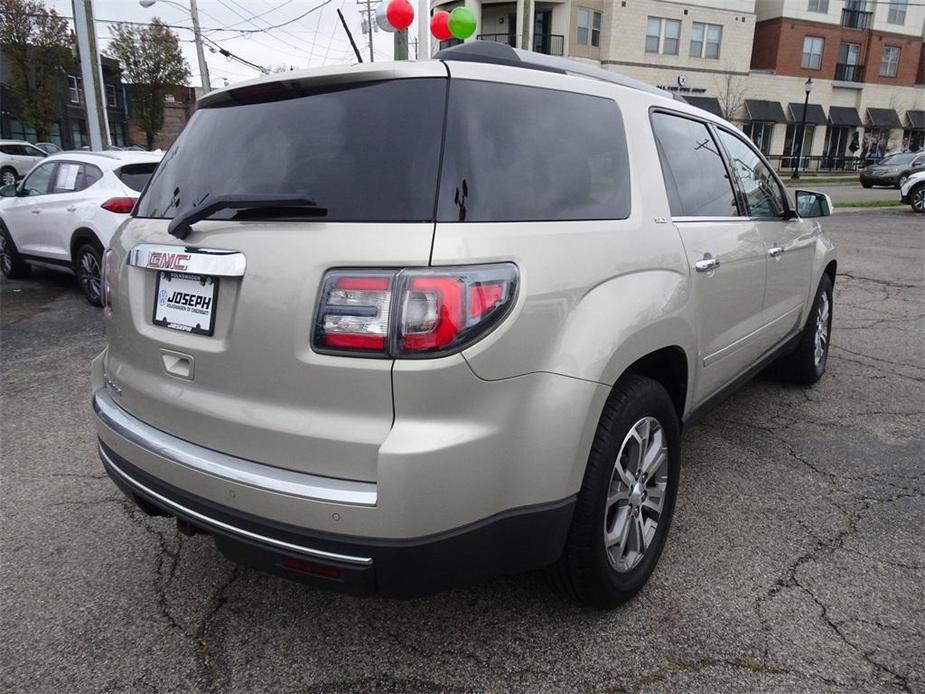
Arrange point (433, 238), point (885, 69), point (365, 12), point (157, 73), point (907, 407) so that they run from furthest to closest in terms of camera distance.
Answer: point (885, 69)
point (157, 73)
point (365, 12)
point (907, 407)
point (433, 238)

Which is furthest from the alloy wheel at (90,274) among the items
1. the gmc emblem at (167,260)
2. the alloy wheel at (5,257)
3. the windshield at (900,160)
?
the windshield at (900,160)

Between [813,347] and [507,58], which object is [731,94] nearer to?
[813,347]

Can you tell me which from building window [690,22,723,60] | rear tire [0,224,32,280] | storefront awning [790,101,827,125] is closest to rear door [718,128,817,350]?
rear tire [0,224,32,280]

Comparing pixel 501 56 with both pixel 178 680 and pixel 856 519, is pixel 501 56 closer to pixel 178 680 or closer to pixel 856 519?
pixel 178 680

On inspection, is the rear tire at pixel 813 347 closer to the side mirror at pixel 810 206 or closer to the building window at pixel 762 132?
the side mirror at pixel 810 206

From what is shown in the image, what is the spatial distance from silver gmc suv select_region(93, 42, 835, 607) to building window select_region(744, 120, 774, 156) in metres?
45.4

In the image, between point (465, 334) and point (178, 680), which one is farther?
point (178, 680)

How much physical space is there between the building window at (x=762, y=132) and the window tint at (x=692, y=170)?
145ft

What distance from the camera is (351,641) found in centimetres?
231

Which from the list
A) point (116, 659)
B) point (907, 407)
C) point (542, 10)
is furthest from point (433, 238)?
point (542, 10)

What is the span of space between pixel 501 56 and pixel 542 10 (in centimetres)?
3836

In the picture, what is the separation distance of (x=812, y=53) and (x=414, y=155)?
5063 cm

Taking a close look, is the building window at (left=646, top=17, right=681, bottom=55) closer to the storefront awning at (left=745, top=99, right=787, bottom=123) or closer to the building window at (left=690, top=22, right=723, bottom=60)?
the building window at (left=690, top=22, right=723, bottom=60)

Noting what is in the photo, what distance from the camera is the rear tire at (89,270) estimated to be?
7344mm
